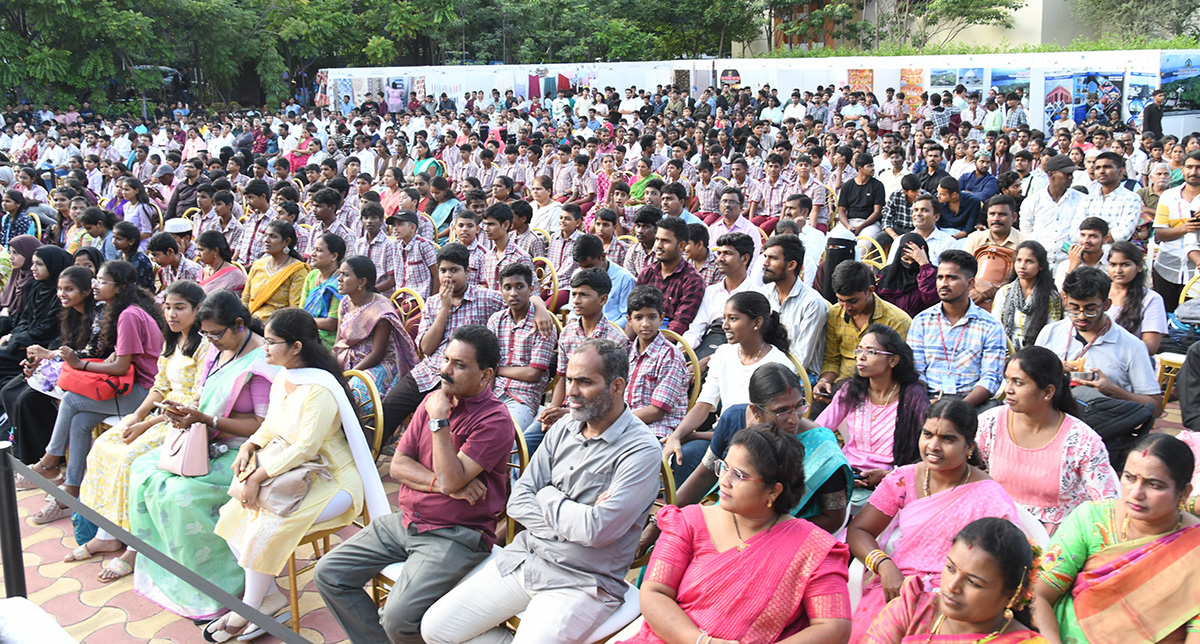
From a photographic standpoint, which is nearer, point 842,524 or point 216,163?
point 842,524

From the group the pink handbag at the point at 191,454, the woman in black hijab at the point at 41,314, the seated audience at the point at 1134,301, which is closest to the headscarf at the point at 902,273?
the seated audience at the point at 1134,301

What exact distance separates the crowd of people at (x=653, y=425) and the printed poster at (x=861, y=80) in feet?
45.7

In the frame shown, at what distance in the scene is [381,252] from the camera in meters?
6.71

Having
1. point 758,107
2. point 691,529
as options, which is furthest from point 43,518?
point 758,107

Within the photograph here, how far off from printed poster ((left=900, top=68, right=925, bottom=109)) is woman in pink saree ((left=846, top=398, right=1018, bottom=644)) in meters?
17.8

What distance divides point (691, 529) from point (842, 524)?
2.01 feet

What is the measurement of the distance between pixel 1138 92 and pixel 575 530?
16.1 meters

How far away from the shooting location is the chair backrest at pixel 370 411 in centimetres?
372

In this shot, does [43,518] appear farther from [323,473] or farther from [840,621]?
[840,621]

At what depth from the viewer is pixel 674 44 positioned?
32.2 m

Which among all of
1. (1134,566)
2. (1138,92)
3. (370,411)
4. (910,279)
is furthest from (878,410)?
(1138,92)

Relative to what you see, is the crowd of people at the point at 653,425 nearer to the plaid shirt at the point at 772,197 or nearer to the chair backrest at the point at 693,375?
the chair backrest at the point at 693,375

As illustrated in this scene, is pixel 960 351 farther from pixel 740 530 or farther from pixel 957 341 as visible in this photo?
pixel 740 530

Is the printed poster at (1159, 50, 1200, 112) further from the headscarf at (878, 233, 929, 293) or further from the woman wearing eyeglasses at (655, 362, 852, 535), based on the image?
the woman wearing eyeglasses at (655, 362, 852, 535)
